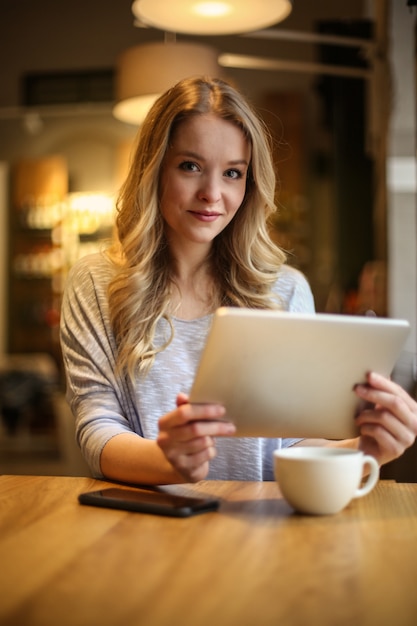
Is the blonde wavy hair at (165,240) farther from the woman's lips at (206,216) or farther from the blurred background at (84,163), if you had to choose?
the blurred background at (84,163)

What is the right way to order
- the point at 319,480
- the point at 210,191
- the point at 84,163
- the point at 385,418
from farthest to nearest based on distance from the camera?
the point at 84,163, the point at 210,191, the point at 385,418, the point at 319,480

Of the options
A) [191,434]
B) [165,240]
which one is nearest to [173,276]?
[165,240]

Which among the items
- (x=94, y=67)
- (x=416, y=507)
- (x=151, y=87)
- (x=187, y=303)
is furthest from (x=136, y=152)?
(x=94, y=67)

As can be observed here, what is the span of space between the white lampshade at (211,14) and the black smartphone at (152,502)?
2444mm

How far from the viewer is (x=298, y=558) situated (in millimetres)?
1006

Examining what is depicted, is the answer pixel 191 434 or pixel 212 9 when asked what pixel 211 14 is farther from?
pixel 191 434

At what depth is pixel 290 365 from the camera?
1245 mm

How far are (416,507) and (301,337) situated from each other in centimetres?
30

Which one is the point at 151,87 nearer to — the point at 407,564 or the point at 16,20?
the point at 407,564

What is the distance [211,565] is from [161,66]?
3245mm

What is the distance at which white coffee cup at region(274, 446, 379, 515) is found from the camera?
1195 millimetres

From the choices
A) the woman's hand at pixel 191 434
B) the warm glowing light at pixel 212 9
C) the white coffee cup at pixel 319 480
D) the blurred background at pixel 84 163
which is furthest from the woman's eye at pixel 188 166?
the blurred background at pixel 84 163

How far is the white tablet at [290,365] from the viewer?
3.86 ft

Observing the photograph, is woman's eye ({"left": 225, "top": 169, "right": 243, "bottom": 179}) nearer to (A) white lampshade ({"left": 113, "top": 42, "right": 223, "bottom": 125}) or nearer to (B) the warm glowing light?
(B) the warm glowing light
